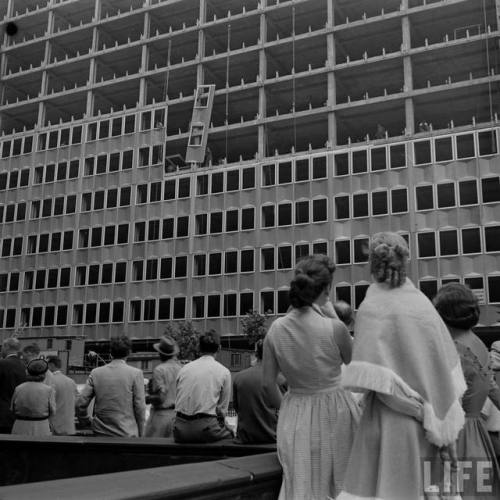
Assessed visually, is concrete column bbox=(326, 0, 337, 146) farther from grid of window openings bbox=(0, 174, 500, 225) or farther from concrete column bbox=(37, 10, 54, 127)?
concrete column bbox=(37, 10, 54, 127)

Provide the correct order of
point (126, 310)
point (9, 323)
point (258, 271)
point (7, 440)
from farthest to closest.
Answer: point (9, 323), point (126, 310), point (258, 271), point (7, 440)

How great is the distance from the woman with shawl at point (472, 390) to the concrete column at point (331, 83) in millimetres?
41123

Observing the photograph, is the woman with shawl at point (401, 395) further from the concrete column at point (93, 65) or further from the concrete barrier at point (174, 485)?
the concrete column at point (93, 65)

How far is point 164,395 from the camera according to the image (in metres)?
7.66

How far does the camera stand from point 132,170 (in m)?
50.1

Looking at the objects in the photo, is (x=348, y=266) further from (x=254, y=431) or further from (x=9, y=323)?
(x=254, y=431)

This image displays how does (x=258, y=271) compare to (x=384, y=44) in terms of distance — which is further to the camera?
(x=384, y=44)

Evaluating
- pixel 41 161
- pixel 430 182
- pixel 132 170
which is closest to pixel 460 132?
pixel 430 182

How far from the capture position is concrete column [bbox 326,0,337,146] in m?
45.4

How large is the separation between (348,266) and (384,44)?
1766cm

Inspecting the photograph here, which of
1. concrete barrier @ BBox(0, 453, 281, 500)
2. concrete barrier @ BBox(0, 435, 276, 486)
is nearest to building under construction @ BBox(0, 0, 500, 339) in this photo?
concrete barrier @ BBox(0, 435, 276, 486)

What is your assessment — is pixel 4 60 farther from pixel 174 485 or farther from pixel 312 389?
pixel 174 485

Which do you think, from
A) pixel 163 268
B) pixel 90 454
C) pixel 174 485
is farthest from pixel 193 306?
pixel 174 485

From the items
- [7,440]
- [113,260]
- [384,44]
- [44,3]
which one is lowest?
[7,440]
